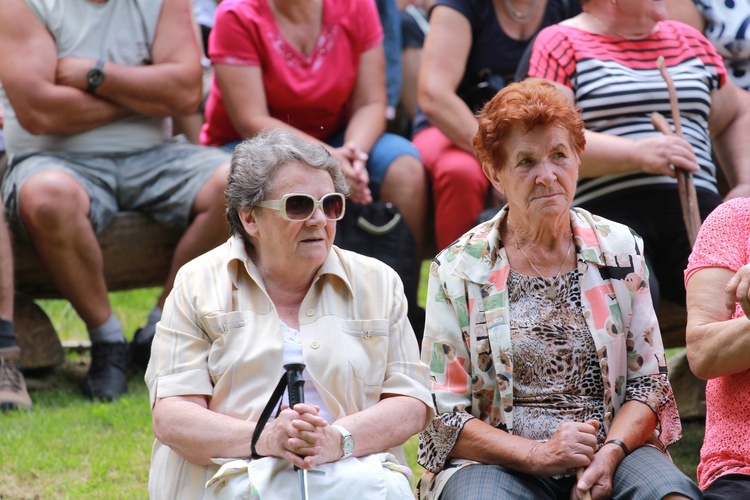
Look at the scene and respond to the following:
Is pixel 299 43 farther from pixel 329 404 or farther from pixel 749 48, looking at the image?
pixel 329 404

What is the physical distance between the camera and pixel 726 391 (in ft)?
10.1

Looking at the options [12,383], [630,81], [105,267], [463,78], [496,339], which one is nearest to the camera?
[496,339]

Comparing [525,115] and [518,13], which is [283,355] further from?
[518,13]

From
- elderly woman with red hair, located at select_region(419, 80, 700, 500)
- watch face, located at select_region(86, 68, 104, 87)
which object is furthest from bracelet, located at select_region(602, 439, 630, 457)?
watch face, located at select_region(86, 68, 104, 87)

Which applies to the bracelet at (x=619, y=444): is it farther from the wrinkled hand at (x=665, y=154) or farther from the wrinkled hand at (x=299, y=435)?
the wrinkled hand at (x=665, y=154)

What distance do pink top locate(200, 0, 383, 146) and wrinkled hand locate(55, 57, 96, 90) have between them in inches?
21.6

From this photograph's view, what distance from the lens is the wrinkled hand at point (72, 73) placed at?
491 cm

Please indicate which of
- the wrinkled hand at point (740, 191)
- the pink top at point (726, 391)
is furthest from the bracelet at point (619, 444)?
the wrinkled hand at point (740, 191)

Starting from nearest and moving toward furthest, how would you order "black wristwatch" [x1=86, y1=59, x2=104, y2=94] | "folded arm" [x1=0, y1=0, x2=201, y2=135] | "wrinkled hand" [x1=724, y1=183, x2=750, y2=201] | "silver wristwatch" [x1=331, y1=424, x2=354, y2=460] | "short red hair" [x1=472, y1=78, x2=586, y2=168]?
1. "silver wristwatch" [x1=331, y1=424, x2=354, y2=460]
2. "short red hair" [x1=472, y1=78, x2=586, y2=168]
3. "wrinkled hand" [x1=724, y1=183, x2=750, y2=201]
4. "folded arm" [x1=0, y1=0, x2=201, y2=135]
5. "black wristwatch" [x1=86, y1=59, x2=104, y2=94]

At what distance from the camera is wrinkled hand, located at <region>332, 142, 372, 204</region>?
16.1 ft

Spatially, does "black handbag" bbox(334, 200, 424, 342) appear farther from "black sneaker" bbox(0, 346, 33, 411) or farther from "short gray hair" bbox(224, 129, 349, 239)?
"short gray hair" bbox(224, 129, 349, 239)

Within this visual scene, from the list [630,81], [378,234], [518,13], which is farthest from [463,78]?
[630,81]

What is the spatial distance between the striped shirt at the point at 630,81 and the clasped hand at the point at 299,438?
1.96 meters

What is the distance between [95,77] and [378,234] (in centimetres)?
139
